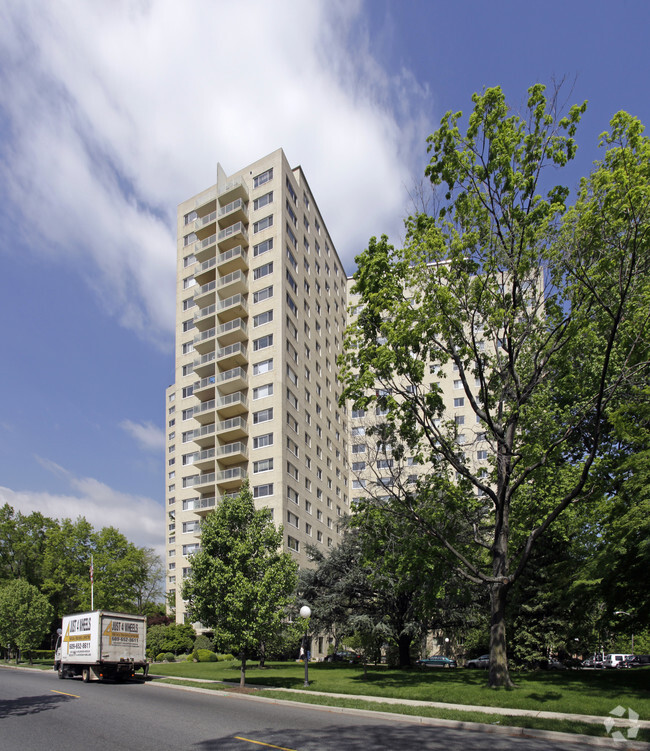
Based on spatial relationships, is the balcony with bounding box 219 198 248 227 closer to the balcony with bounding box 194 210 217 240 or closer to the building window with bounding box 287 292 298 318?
the balcony with bounding box 194 210 217 240

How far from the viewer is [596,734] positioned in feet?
38.6

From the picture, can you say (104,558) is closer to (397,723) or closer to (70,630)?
(70,630)

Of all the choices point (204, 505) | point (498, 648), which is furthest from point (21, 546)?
point (498, 648)

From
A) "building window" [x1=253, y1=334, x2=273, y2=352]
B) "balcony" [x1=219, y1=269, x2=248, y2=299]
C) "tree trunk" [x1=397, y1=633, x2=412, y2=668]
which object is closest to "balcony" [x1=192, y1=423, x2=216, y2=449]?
"building window" [x1=253, y1=334, x2=273, y2=352]

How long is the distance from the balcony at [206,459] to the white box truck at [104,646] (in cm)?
2574

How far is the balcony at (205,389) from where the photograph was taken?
186ft

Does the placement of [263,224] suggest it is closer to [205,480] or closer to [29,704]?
[205,480]

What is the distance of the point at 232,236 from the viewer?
58000 millimetres

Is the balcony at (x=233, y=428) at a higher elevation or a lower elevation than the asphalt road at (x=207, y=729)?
higher

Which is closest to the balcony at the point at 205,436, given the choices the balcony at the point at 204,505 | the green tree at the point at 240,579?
the balcony at the point at 204,505

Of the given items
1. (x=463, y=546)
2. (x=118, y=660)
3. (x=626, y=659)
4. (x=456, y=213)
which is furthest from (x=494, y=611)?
(x=626, y=659)

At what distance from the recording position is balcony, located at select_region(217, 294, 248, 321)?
56.2 metres

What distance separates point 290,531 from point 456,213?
124 feet

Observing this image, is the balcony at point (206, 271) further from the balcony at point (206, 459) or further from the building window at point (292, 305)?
the balcony at point (206, 459)
